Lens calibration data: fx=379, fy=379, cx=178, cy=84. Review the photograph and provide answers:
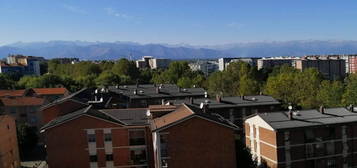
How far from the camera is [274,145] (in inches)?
1304

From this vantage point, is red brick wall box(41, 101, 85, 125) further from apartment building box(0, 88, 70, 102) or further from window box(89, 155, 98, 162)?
apartment building box(0, 88, 70, 102)

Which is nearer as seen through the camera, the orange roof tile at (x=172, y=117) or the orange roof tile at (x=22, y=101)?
the orange roof tile at (x=172, y=117)

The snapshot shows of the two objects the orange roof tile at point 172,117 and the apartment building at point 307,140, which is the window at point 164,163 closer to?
the orange roof tile at point 172,117

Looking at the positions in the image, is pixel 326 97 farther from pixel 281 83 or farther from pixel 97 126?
pixel 97 126

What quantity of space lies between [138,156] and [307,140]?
14.9 meters

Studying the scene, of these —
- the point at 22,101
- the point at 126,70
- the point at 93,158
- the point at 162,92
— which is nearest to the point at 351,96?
the point at 162,92

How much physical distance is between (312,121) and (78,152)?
68.3 ft

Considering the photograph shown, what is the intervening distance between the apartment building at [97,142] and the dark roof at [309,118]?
11.4m

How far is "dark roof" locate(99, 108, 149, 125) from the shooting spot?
33.2 metres

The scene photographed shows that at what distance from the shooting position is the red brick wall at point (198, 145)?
29.6 m

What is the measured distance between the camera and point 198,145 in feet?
97.6

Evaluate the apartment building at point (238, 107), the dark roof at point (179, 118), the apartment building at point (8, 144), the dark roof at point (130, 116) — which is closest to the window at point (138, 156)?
the dark roof at point (130, 116)

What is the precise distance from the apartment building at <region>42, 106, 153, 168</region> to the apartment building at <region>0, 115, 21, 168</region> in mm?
7755

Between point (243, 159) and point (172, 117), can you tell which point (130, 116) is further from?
point (243, 159)
